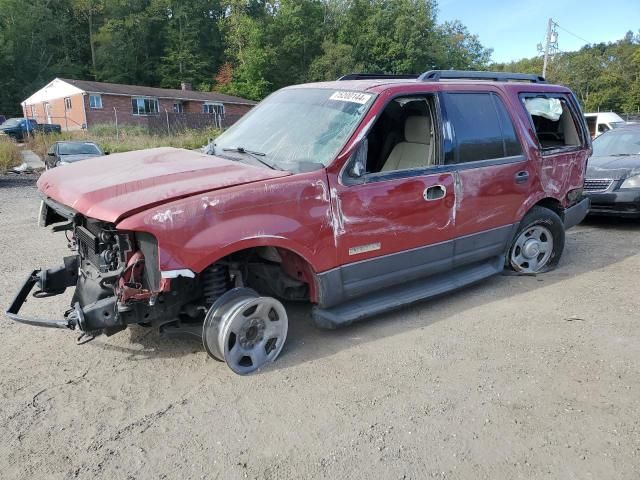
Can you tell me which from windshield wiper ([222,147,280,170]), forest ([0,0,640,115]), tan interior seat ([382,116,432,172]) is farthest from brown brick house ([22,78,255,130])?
windshield wiper ([222,147,280,170])

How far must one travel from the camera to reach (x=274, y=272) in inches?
151

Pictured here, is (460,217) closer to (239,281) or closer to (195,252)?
(239,281)

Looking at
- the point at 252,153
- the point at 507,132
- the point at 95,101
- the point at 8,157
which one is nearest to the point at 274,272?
the point at 252,153

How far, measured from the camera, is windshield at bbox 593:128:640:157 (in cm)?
863

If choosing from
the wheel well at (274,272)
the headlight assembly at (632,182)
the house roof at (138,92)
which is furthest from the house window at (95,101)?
the wheel well at (274,272)

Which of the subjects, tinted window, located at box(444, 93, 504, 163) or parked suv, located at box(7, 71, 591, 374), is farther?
tinted window, located at box(444, 93, 504, 163)

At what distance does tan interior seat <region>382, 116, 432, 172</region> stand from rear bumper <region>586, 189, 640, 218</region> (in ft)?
13.8

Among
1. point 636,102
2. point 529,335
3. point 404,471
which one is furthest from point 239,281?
point 636,102

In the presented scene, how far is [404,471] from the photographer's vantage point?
8.36 feet

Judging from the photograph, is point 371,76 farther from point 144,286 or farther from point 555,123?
point 144,286

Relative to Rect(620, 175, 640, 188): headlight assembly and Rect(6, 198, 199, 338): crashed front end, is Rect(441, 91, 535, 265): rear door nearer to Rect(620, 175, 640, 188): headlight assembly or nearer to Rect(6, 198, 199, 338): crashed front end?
Rect(6, 198, 199, 338): crashed front end

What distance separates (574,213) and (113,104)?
4184cm

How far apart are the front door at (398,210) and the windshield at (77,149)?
14.3 metres

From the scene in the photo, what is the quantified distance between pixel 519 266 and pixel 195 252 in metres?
3.79
